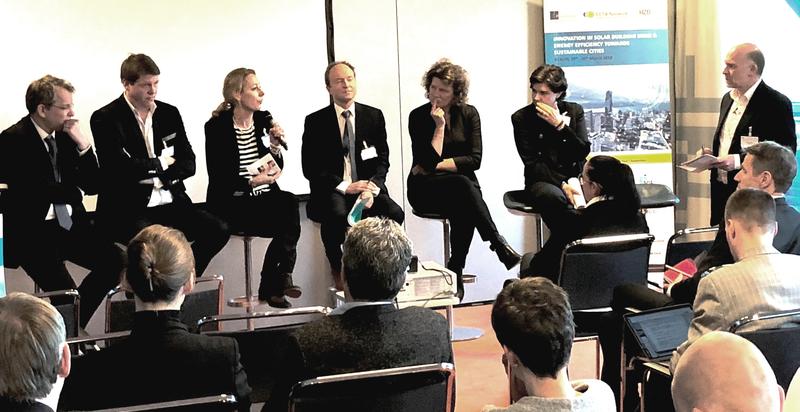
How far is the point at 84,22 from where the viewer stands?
5.63m

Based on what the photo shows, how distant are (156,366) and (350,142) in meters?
3.34

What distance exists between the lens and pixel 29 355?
207cm

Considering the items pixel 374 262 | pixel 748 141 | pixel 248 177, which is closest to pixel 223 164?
pixel 248 177

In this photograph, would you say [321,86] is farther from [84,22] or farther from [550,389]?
[550,389]

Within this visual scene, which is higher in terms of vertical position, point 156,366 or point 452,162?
point 452,162

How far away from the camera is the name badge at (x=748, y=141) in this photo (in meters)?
5.63

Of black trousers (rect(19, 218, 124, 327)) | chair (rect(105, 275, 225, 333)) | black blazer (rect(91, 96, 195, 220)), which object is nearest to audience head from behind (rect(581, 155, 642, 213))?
chair (rect(105, 275, 225, 333))

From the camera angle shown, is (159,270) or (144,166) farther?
(144,166)

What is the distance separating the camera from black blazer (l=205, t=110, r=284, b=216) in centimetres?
554

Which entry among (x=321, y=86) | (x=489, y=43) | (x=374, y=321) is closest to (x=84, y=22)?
(x=321, y=86)

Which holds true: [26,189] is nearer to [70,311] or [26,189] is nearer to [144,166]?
[144,166]

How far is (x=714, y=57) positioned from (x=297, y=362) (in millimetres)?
5116

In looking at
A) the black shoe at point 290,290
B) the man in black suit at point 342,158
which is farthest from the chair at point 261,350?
the man in black suit at point 342,158

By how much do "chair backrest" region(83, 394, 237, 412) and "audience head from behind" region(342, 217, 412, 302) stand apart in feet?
1.73
